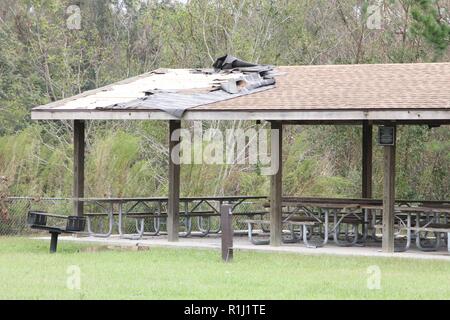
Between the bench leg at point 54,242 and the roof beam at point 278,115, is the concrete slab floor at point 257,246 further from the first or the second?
the roof beam at point 278,115

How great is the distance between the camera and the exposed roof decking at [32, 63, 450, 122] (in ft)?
59.1

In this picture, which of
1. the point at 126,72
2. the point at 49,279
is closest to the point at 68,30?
the point at 126,72

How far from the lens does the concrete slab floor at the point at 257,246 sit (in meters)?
18.5

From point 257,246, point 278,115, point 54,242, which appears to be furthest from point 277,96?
point 54,242

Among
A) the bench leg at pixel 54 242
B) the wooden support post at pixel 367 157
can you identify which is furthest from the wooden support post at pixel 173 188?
the wooden support post at pixel 367 157

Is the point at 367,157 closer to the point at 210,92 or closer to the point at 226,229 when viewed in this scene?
the point at 210,92

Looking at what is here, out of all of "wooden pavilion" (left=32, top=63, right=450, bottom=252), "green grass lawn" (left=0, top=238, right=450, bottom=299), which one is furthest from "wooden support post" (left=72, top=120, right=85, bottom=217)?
"green grass lawn" (left=0, top=238, right=450, bottom=299)

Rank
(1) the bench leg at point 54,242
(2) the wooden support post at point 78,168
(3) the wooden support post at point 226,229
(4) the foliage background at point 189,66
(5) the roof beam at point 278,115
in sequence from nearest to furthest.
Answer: (3) the wooden support post at point 226,229, (5) the roof beam at point 278,115, (1) the bench leg at point 54,242, (2) the wooden support post at point 78,168, (4) the foliage background at point 189,66

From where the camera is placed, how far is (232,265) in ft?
55.9

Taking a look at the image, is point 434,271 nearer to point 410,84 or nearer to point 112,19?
point 410,84

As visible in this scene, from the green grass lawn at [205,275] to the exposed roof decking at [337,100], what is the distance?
2223 millimetres

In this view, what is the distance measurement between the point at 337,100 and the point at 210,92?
2762 millimetres
